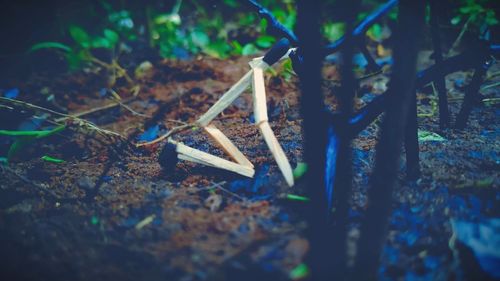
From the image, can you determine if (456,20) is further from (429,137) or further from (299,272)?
(299,272)

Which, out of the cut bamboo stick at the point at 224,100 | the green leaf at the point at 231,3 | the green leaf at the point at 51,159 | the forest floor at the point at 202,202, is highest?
the green leaf at the point at 231,3

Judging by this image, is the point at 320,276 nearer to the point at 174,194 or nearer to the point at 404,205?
the point at 404,205

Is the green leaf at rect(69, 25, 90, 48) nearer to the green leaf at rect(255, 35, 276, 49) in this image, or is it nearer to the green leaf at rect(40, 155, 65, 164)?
the green leaf at rect(40, 155, 65, 164)

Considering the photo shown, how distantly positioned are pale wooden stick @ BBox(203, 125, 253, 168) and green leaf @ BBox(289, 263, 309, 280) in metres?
0.61

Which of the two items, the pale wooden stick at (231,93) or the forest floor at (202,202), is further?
the pale wooden stick at (231,93)

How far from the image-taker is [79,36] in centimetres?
280

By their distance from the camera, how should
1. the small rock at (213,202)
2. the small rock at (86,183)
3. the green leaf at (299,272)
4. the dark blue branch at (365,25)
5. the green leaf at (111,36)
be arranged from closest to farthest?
the green leaf at (299,272) → the dark blue branch at (365,25) → the small rock at (213,202) → the small rock at (86,183) → the green leaf at (111,36)

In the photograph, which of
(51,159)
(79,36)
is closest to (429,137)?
(51,159)

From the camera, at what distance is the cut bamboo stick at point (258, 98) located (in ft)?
4.99

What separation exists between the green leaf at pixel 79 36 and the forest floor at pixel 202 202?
0.84 metres

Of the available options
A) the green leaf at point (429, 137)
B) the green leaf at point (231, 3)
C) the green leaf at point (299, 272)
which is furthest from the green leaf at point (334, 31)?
the green leaf at point (299, 272)

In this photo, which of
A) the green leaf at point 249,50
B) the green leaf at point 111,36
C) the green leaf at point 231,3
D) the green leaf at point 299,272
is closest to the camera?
the green leaf at point 299,272

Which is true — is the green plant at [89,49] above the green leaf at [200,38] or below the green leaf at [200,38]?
below

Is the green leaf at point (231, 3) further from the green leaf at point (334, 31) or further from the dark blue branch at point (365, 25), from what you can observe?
the dark blue branch at point (365, 25)
